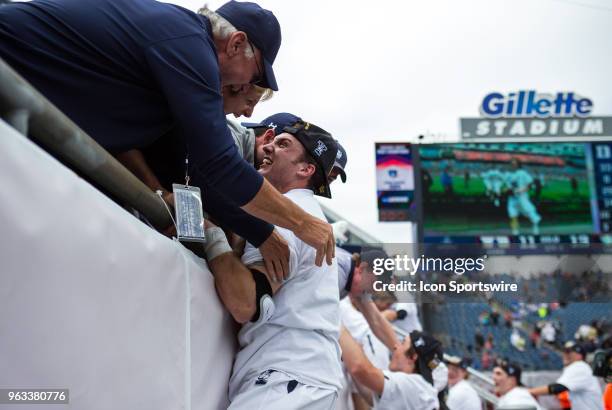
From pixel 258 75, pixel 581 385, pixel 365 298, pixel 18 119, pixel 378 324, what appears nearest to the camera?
pixel 18 119

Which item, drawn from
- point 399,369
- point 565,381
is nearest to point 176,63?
point 399,369

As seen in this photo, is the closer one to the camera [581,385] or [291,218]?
[291,218]

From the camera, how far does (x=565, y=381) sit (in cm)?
865

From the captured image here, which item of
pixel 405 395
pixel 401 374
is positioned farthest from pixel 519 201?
pixel 405 395

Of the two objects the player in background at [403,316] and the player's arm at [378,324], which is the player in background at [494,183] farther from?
the player's arm at [378,324]

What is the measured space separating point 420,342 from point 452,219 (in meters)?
11.3

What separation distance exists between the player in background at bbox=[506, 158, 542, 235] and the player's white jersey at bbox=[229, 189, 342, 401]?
14.8 m

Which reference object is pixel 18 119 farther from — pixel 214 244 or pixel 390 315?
pixel 390 315

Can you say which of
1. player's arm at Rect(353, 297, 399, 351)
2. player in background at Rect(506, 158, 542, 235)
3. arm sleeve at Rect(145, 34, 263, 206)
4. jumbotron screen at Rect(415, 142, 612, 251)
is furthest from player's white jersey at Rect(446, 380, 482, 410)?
player in background at Rect(506, 158, 542, 235)

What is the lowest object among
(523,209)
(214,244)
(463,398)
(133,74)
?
(463,398)

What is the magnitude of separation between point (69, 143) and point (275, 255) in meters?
0.88

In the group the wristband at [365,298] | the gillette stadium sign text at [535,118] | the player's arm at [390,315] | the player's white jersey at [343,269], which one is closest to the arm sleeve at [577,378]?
the player's arm at [390,315]

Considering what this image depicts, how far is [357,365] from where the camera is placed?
10.9 ft

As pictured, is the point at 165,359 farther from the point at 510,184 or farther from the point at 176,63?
the point at 510,184
